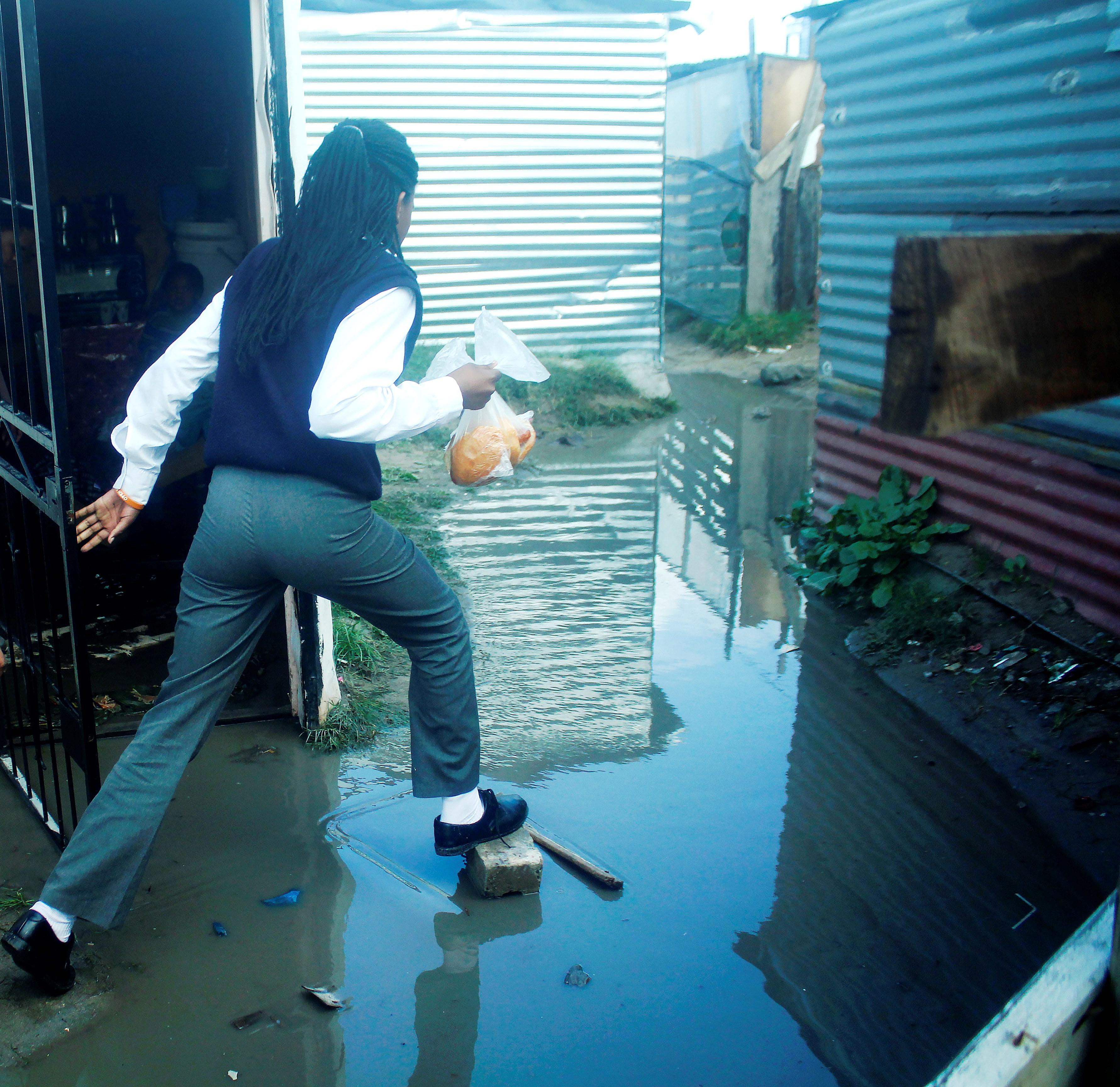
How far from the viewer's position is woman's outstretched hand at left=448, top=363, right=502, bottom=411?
281 centimetres

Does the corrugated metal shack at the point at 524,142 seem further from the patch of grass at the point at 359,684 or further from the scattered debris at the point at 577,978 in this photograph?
the scattered debris at the point at 577,978

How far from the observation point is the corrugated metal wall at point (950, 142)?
167 inches

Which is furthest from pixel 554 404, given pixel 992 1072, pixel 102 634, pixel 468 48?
pixel 992 1072

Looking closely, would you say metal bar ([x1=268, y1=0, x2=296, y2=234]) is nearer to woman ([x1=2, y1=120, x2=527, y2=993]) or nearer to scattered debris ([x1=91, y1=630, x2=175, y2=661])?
woman ([x1=2, y1=120, x2=527, y2=993])

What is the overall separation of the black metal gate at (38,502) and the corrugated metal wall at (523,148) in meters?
6.79

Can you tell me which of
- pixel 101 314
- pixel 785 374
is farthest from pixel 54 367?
pixel 785 374

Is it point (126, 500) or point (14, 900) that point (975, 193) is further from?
point (14, 900)

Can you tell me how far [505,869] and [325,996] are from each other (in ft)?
2.08

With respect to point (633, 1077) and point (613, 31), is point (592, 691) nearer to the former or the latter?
point (633, 1077)

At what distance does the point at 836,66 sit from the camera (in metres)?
5.84

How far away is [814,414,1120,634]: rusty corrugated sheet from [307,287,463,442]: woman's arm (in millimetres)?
1917

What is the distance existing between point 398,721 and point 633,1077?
2041 mm

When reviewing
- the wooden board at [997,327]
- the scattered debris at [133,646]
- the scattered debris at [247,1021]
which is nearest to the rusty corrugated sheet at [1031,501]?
the wooden board at [997,327]

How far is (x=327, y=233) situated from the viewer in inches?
106
